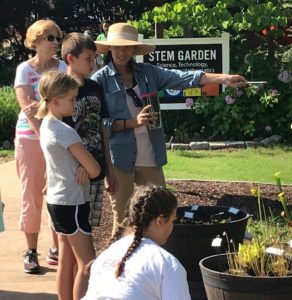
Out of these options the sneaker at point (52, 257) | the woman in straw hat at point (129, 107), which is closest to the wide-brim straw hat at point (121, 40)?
the woman in straw hat at point (129, 107)

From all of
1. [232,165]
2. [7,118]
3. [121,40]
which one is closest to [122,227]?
[121,40]

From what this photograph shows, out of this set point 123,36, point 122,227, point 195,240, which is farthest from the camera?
point 123,36

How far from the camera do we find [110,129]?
476 cm

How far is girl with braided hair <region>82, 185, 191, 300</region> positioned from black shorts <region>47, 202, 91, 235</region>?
39.7 inches

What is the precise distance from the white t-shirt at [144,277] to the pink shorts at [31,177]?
94.8 inches

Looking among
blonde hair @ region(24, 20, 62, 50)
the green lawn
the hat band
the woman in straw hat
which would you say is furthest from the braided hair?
the green lawn

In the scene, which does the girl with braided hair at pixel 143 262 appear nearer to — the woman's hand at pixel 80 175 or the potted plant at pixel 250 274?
the potted plant at pixel 250 274

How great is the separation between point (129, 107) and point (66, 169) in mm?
1079

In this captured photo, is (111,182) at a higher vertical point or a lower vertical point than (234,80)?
lower

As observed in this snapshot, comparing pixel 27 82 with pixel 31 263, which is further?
pixel 31 263

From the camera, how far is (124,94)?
481cm

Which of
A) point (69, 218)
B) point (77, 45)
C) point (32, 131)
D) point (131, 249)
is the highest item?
point (77, 45)

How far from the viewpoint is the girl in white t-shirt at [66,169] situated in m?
3.86

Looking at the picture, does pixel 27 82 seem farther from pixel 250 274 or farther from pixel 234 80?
pixel 250 274
